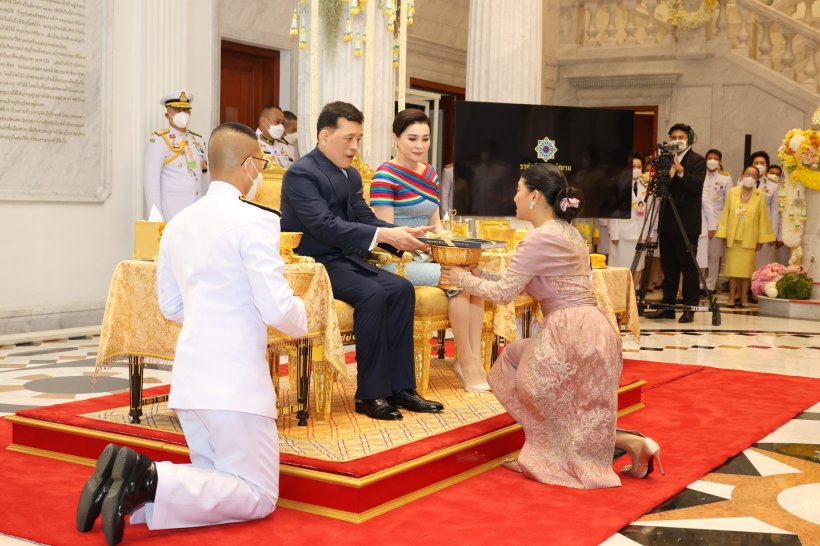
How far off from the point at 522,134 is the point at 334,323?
171 inches

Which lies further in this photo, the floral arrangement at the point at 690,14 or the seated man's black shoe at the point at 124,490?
the floral arrangement at the point at 690,14

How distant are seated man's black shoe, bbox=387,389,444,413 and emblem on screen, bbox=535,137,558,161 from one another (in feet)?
13.8

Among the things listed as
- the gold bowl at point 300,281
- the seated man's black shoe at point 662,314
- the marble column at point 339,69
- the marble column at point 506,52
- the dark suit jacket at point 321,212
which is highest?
the marble column at point 506,52

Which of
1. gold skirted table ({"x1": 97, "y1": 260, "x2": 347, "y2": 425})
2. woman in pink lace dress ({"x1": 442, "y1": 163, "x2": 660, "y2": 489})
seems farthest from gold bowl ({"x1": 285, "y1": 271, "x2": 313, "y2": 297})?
woman in pink lace dress ({"x1": 442, "y1": 163, "x2": 660, "y2": 489})

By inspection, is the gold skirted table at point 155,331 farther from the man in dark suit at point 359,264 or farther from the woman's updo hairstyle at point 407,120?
the woman's updo hairstyle at point 407,120

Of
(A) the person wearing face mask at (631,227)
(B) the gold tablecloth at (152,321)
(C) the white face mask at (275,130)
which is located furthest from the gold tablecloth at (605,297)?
(A) the person wearing face mask at (631,227)

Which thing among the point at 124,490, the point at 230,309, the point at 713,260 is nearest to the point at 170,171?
the point at 230,309

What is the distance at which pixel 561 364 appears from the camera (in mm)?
3824

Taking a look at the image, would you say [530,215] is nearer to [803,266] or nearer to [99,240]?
[99,240]

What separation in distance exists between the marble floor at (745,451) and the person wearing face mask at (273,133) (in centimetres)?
234

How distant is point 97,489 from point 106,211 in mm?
5159

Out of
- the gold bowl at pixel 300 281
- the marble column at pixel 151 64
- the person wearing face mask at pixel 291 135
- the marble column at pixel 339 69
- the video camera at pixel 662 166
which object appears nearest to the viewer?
the gold bowl at pixel 300 281

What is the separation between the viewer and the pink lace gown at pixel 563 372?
12.4 ft

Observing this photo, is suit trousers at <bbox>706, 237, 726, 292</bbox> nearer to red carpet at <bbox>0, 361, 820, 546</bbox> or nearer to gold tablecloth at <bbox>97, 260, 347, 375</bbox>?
red carpet at <bbox>0, 361, 820, 546</bbox>
